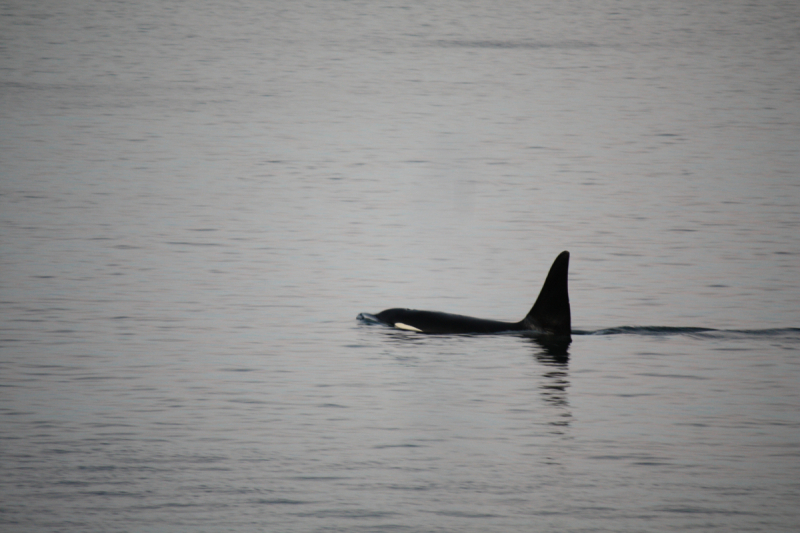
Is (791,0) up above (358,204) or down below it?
above

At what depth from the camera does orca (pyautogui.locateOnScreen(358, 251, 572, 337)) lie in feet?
59.5

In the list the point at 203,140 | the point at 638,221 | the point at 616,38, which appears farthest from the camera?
the point at 616,38

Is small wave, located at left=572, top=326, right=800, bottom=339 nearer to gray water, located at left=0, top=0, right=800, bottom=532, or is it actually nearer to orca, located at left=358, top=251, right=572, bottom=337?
gray water, located at left=0, top=0, right=800, bottom=532

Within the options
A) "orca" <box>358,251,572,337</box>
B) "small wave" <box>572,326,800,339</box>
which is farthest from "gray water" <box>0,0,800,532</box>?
"orca" <box>358,251,572,337</box>

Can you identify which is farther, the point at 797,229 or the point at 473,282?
the point at 797,229

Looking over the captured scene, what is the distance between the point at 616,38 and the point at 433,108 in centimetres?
3450

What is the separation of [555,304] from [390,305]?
4.11 m

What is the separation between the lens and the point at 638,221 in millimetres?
30922

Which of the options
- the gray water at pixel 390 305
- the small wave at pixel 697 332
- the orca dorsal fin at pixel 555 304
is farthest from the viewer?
the small wave at pixel 697 332

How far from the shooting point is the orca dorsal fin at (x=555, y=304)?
18.1m

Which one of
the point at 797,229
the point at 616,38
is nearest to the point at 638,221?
the point at 797,229

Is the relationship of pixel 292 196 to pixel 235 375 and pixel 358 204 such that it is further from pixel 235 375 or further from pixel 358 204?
pixel 235 375

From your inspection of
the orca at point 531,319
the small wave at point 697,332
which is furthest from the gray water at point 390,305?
the orca at point 531,319

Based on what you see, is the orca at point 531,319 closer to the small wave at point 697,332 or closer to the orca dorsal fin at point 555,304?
the orca dorsal fin at point 555,304
